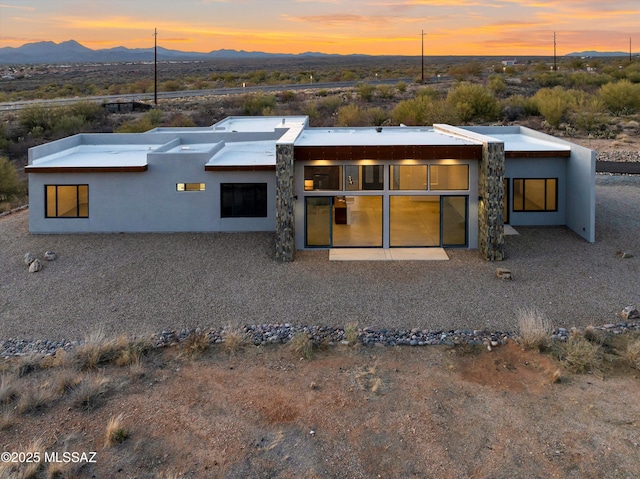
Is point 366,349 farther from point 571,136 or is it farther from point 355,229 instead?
point 571,136

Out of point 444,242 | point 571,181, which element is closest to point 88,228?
point 444,242

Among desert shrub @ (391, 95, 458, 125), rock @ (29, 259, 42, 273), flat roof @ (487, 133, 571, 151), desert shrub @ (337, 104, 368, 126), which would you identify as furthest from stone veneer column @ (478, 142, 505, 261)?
desert shrub @ (337, 104, 368, 126)

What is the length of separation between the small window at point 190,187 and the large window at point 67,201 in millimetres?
3365

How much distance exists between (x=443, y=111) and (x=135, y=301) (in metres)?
30.2

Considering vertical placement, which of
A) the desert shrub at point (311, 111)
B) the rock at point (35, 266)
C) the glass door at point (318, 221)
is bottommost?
the rock at point (35, 266)

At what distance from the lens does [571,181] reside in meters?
20.2

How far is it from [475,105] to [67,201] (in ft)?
103

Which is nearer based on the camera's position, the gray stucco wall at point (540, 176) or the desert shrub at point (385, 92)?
the gray stucco wall at point (540, 176)

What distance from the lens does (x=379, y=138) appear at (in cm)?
2255

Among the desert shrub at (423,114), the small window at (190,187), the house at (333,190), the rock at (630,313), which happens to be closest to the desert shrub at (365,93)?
the desert shrub at (423,114)

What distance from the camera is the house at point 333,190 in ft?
58.2

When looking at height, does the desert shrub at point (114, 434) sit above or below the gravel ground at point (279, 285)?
below

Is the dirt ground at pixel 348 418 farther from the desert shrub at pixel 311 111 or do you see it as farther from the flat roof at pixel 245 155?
the desert shrub at pixel 311 111

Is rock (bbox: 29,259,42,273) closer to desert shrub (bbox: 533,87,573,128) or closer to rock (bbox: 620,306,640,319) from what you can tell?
rock (bbox: 620,306,640,319)
